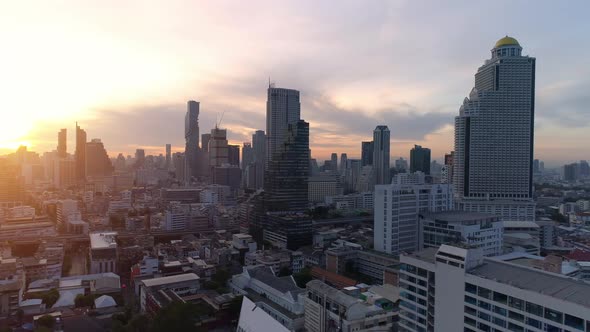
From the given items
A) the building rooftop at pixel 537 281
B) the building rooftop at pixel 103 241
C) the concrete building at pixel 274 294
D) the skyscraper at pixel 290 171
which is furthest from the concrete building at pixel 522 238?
the building rooftop at pixel 103 241

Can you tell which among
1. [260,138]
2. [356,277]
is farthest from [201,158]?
[356,277]

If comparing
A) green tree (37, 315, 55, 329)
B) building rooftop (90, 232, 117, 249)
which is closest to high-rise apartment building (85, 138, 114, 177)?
building rooftop (90, 232, 117, 249)

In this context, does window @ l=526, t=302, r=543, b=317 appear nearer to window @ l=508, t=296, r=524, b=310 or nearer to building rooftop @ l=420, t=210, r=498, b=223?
window @ l=508, t=296, r=524, b=310

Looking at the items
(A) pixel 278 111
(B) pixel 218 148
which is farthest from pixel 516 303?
(B) pixel 218 148

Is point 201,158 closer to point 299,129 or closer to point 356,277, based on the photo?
point 299,129

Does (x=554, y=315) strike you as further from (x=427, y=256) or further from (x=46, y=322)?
(x=46, y=322)

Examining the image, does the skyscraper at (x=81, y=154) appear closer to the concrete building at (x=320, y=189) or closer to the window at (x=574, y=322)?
the concrete building at (x=320, y=189)

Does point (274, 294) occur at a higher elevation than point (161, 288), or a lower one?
higher
